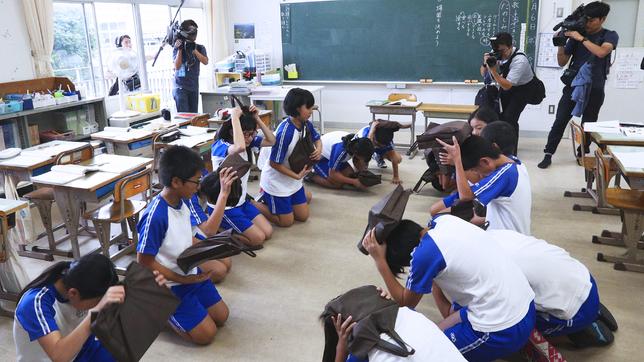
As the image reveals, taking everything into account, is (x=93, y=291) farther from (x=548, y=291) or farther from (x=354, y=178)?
(x=354, y=178)

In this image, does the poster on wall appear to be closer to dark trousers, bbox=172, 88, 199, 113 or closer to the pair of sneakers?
dark trousers, bbox=172, 88, 199, 113

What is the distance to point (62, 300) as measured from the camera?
185 centimetres

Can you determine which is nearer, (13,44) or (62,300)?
(62,300)

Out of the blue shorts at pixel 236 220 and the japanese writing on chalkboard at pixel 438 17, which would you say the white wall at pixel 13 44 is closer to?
the blue shorts at pixel 236 220

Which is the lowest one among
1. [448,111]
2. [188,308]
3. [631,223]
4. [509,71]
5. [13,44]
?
[188,308]

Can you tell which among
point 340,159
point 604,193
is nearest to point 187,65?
point 340,159

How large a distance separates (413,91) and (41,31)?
489cm

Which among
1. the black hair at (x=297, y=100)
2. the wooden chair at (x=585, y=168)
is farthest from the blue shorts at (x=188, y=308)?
the wooden chair at (x=585, y=168)

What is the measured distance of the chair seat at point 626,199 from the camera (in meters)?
3.35

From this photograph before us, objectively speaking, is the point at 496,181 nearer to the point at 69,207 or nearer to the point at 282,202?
the point at 282,202

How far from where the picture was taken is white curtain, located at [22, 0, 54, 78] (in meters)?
5.23

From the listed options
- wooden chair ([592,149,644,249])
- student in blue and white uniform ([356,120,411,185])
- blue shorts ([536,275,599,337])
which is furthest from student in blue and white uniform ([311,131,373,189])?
blue shorts ([536,275,599,337])

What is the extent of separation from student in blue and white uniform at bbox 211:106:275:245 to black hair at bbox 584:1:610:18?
11.4 ft

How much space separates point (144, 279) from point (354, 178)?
130 inches
